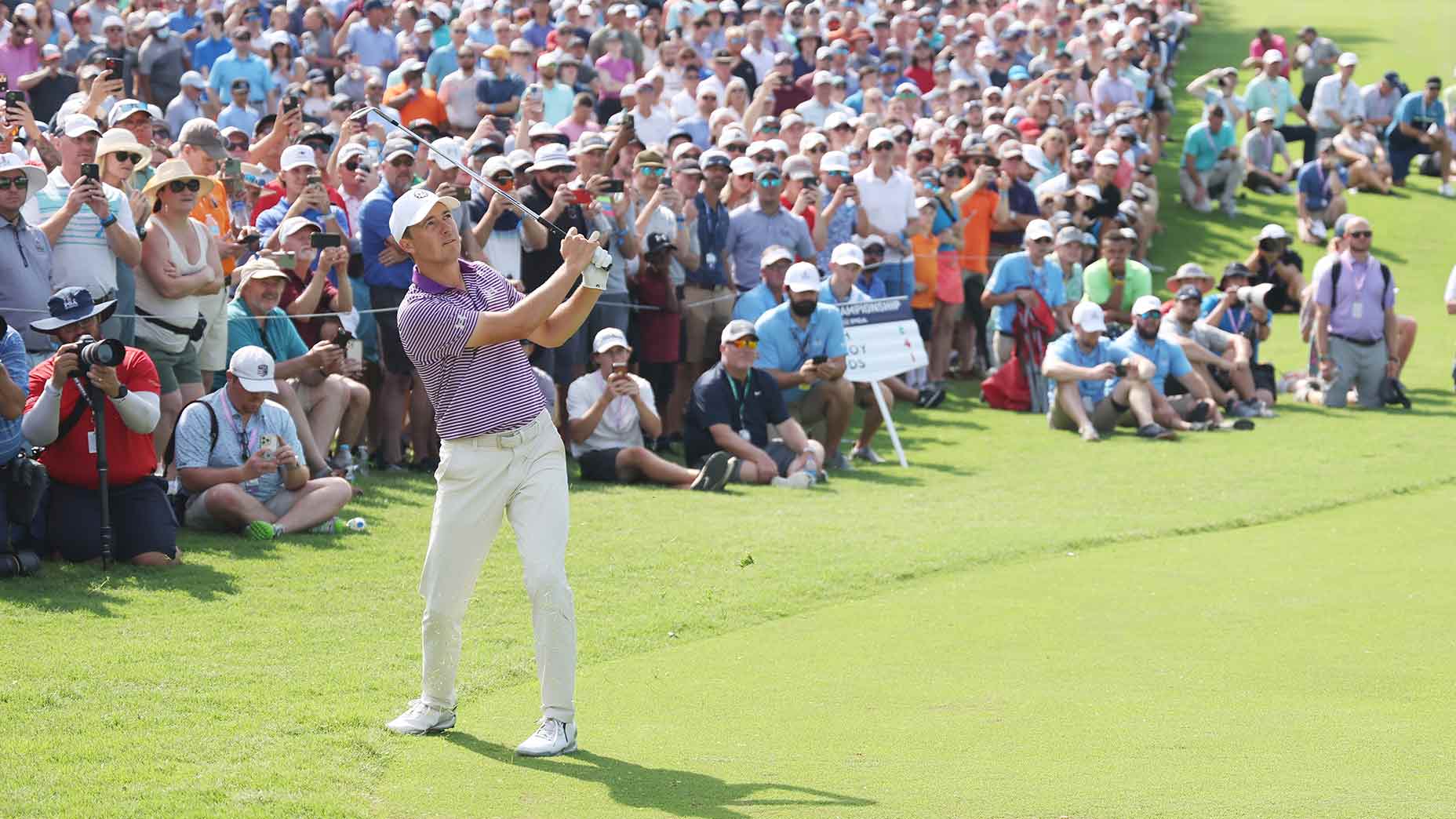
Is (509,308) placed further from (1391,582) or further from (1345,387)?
(1345,387)

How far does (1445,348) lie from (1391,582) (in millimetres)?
12089

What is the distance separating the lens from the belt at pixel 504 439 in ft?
23.1

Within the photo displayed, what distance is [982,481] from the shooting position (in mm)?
14602

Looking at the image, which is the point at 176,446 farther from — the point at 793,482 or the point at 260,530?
the point at 793,482

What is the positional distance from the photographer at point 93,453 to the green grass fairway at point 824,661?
0.82ft

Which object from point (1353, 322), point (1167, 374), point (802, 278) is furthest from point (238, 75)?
point (1353, 322)

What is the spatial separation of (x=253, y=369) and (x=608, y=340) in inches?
141

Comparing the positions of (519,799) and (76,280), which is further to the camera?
(76,280)

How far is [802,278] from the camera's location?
1512cm

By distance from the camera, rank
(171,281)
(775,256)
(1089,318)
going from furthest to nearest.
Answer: (1089,318) → (775,256) → (171,281)

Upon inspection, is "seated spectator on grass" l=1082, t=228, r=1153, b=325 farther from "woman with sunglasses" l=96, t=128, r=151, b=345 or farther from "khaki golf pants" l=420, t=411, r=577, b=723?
"khaki golf pants" l=420, t=411, r=577, b=723

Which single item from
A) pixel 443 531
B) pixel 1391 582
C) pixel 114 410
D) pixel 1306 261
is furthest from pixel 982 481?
pixel 1306 261

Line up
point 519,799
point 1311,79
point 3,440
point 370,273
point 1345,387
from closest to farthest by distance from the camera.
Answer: point 519,799 → point 3,440 → point 370,273 → point 1345,387 → point 1311,79

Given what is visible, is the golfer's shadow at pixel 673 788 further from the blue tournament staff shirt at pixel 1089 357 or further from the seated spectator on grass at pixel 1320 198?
the seated spectator on grass at pixel 1320 198
